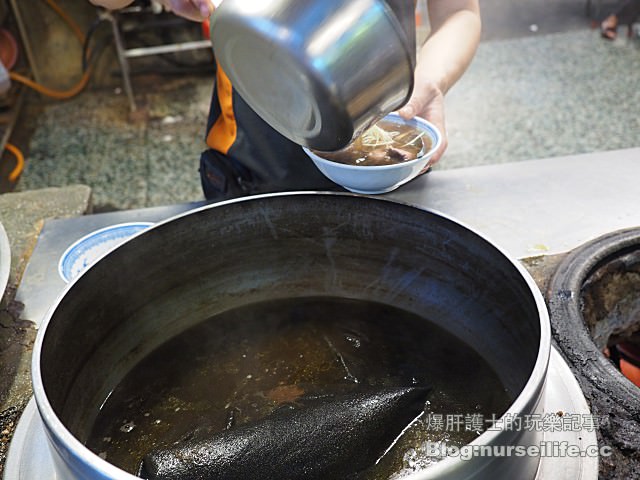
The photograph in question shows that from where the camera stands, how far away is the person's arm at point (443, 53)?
1759mm

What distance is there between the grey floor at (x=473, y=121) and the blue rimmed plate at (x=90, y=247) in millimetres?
2122

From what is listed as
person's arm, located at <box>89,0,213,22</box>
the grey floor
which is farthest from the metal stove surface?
the grey floor

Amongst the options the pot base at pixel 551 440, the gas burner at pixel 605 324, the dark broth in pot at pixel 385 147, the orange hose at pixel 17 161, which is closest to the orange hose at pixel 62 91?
the orange hose at pixel 17 161

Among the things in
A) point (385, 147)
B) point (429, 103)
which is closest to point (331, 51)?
point (385, 147)

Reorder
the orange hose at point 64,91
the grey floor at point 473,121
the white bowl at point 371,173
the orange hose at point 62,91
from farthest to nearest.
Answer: the orange hose at point 64,91 → the orange hose at point 62,91 → the grey floor at point 473,121 → the white bowl at point 371,173

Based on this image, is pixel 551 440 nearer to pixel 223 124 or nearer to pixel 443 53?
pixel 443 53

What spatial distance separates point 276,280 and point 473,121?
3.24 meters

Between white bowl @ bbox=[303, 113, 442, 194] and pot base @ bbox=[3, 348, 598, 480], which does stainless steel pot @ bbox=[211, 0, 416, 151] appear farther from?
pot base @ bbox=[3, 348, 598, 480]

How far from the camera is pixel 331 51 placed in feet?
2.79

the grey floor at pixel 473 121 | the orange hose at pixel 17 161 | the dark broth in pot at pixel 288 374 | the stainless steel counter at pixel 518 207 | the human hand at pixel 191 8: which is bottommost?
the grey floor at pixel 473 121

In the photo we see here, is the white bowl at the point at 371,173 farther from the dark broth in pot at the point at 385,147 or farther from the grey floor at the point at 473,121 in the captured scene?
the grey floor at the point at 473,121

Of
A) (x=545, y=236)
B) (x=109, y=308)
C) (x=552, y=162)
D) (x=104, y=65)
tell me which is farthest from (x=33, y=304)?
(x=104, y=65)

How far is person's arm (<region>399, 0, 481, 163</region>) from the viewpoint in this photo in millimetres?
1759

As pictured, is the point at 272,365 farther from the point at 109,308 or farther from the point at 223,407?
the point at 109,308
